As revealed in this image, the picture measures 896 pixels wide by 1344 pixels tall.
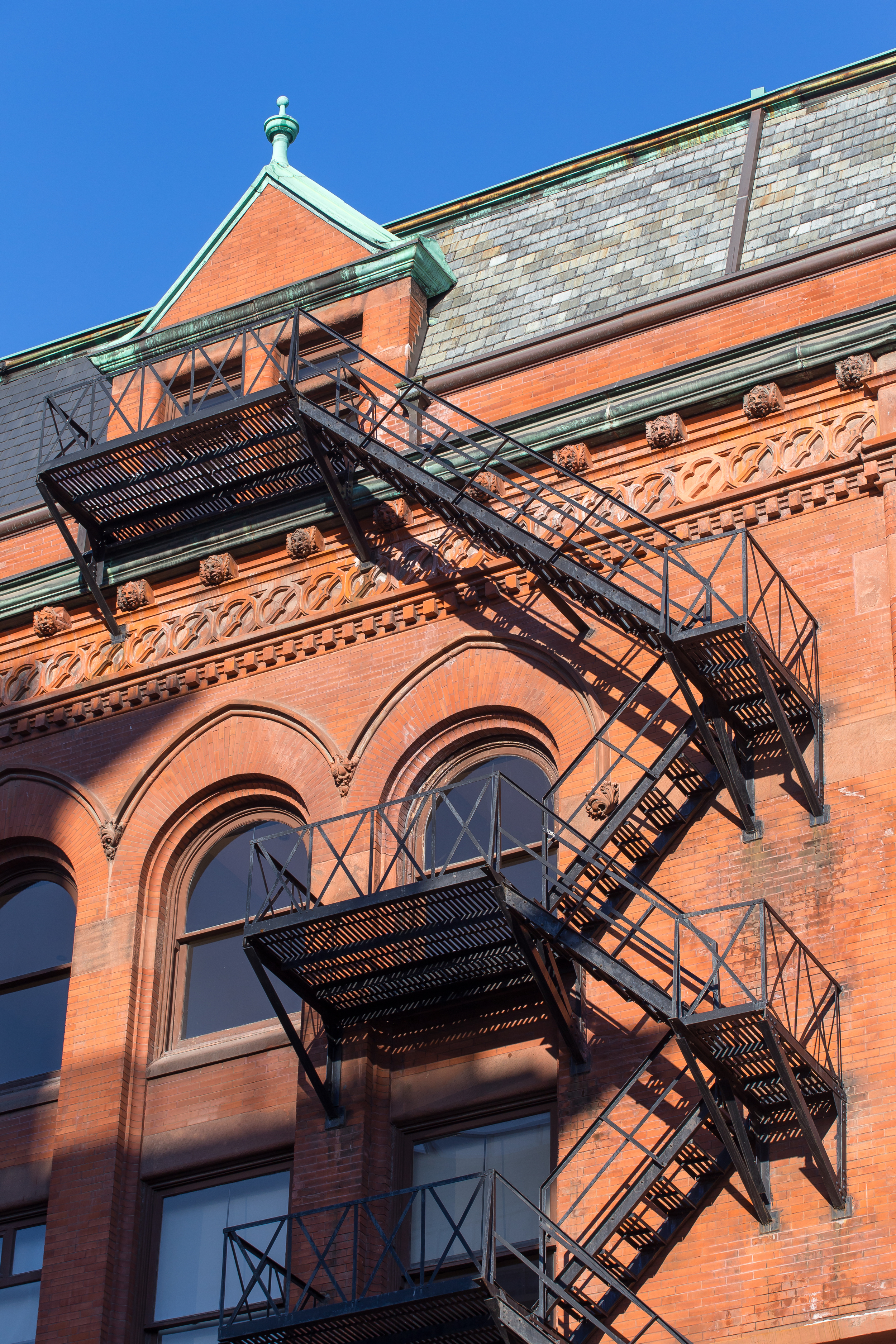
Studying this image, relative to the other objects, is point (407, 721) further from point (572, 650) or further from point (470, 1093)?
point (470, 1093)

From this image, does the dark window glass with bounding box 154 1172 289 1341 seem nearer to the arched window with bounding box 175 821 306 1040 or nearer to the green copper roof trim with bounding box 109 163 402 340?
the arched window with bounding box 175 821 306 1040

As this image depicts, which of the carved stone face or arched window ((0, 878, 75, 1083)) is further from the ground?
the carved stone face

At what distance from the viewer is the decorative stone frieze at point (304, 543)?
21641 millimetres

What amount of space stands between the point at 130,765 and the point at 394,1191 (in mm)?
5771

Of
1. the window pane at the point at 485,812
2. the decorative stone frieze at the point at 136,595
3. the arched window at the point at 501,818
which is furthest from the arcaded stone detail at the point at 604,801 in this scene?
the decorative stone frieze at the point at 136,595

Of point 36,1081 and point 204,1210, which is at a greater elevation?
point 36,1081

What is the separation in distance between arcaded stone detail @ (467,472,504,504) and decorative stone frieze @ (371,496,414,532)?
0.84 m

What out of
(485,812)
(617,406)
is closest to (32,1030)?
(485,812)

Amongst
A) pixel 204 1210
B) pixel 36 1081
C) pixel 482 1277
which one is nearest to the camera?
pixel 482 1277

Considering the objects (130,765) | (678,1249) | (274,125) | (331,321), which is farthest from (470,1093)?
(274,125)

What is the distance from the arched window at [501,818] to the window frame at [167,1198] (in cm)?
285

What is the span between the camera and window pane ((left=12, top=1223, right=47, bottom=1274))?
64.5 feet

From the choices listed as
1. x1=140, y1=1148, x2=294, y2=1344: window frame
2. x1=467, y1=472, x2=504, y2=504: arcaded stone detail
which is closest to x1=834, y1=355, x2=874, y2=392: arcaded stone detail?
x1=467, y1=472, x2=504, y2=504: arcaded stone detail

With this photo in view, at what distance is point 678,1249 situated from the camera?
1650 centimetres
